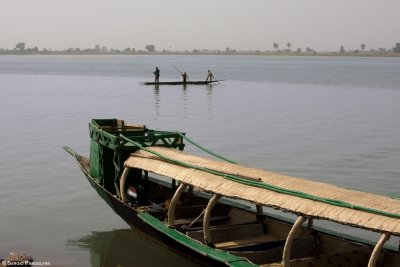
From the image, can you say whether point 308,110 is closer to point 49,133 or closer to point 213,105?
point 213,105

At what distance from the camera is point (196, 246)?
1048cm

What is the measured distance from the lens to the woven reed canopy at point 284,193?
8.20 metres

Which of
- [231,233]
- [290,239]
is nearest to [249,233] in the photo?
[231,233]

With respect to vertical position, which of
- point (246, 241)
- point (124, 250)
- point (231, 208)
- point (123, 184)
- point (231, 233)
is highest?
point (123, 184)

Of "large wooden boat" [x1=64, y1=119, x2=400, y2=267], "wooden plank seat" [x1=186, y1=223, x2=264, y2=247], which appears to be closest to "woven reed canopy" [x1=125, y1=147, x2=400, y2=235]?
"large wooden boat" [x1=64, y1=119, x2=400, y2=267]

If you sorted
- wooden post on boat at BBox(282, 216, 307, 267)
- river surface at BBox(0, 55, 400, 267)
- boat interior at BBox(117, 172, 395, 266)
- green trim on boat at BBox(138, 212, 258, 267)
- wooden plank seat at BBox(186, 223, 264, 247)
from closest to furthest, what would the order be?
wooden post on boat at BBox(282, 216, 307, 267) < green trim on boat at BBox(138, 212, 258, 267) < boat interior at BBox(117, 172, 395, 266) < wooden plank seat at BBox(186, 223, 264, 247) < river surface at BBox(0, 55, 400, 267)

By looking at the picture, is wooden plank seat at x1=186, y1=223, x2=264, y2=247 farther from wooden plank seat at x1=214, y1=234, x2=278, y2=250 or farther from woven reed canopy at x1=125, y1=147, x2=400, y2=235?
woven reed canopy at x1=125, y1=147, x2=400, y2=235

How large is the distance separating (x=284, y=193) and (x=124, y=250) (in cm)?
545

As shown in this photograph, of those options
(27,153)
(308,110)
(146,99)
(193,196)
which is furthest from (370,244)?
(146,99)

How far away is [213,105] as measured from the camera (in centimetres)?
4341

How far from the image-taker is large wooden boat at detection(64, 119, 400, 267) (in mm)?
8883

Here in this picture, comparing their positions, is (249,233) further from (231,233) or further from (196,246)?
(196,246)

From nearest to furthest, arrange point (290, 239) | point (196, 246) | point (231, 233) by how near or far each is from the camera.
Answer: point (290, 239)
point (196, 246)
point (231, 233)

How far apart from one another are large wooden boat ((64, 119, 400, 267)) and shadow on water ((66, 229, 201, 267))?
1.70 ft
